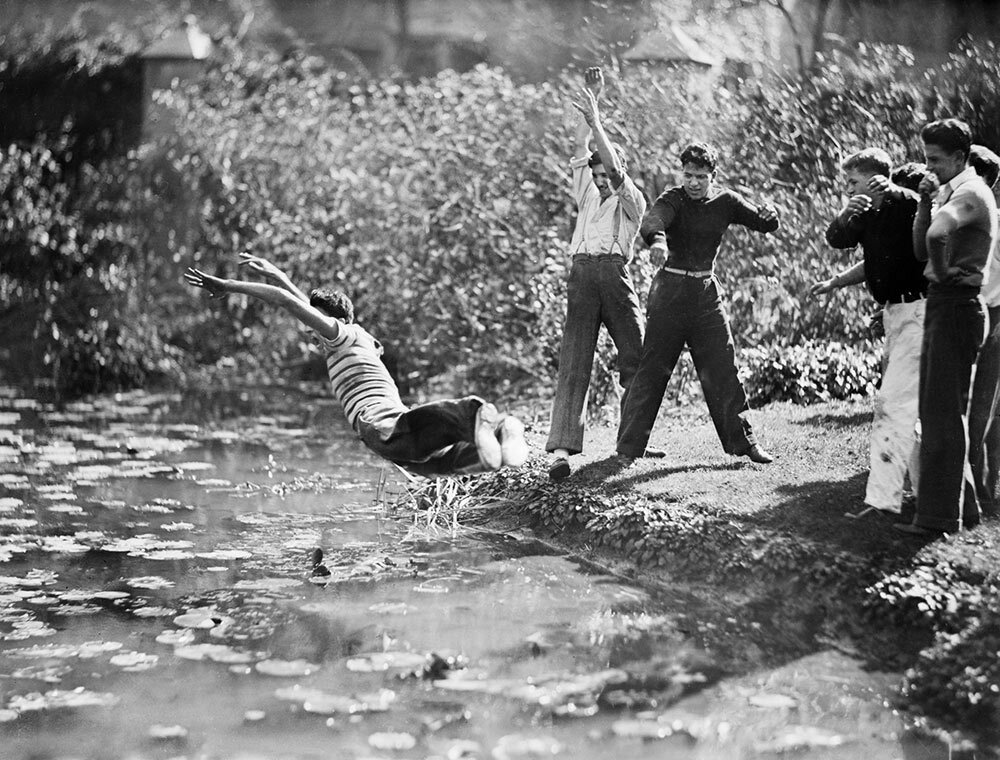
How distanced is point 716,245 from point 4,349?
14145 mm

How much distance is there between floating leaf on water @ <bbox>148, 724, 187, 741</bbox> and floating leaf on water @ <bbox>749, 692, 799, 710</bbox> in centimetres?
243

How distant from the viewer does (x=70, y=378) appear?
19297mm

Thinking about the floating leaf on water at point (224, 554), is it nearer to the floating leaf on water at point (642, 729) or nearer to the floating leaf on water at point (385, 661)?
Answer: the floating leaf on water at point (385, 661)

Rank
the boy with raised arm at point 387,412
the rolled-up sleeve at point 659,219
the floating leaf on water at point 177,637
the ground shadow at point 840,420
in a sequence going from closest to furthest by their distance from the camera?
the floating leaf on water at point 177,637, the boy with raised arm at point 387,412, the rolled-up sleeve at point 659,219, the ground shadow at point 840,420

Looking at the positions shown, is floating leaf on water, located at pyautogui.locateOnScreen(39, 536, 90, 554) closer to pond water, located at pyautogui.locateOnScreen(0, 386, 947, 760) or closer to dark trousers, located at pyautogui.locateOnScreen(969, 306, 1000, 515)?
pond water, located at pyautogui.locateOnScreen(0, 386, 947, 760)

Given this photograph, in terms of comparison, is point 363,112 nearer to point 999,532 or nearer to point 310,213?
point 310,213

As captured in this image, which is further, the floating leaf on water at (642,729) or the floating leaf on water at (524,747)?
the floating leaf on water at (642,729)

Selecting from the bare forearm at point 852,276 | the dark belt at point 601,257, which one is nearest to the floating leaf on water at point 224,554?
the dark belt at point 601,257

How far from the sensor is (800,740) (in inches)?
219

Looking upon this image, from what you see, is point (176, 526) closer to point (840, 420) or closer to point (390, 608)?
point (390, 608)

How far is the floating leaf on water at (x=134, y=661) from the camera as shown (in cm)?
648

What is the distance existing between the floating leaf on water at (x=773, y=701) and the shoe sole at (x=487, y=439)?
2036 millimetres

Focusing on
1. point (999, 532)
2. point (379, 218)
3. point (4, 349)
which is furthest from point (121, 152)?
point (999, 532)

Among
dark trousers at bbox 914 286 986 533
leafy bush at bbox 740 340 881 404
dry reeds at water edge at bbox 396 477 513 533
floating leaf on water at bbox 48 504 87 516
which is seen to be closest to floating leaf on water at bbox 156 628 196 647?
dry reeds at water edge at bbox 396 477 513 533
